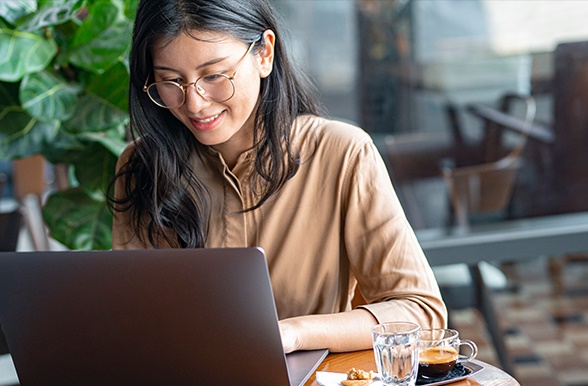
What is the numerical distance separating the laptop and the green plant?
36.8 inches

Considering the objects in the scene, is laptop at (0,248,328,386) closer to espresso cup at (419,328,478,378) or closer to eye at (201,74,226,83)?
espresso cup at (419,328,478,378)

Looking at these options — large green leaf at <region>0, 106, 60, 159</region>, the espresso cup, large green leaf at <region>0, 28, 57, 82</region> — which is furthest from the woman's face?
large green leaf at <region>0, 106, 60, 159</region>

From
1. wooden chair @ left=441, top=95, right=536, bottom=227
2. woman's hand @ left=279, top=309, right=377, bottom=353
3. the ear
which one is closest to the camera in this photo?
woman's hand @ left=279, top=309, right=377, bottom=353

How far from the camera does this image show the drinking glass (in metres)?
1.16

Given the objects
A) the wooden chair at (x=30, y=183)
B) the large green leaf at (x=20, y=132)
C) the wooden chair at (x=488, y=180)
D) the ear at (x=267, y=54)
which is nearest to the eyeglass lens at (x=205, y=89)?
the ear at (x=267, y=54)

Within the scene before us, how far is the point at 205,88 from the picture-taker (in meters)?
1.46

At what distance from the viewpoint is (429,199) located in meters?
3.64

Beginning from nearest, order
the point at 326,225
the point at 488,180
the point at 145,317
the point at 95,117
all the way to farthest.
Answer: the point at 145,317 → the point at 326,225 → the point at 95,117 → the point at 488,180

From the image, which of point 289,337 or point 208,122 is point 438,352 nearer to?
point 289,337

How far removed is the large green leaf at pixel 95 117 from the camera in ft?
6.81

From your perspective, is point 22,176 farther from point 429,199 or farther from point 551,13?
point 551,13

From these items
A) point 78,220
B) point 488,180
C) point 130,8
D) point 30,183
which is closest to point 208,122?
point 130,8

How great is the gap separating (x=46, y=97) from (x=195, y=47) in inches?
29.4

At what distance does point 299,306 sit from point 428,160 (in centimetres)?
215
